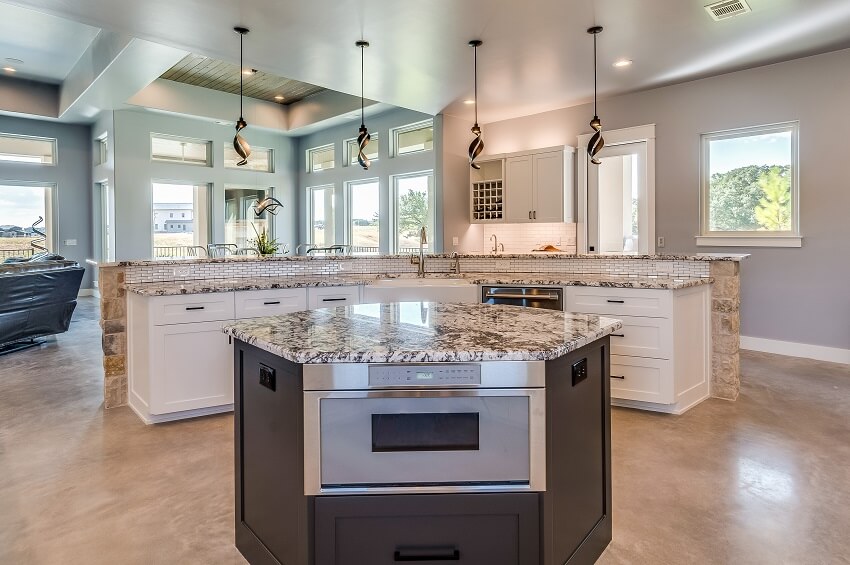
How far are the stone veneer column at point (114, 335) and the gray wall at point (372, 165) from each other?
389 centimetres

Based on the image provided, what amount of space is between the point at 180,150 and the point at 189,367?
6.77 meters

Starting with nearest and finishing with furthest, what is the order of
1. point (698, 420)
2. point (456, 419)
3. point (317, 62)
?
point (456, 419)
point (698, 420)
point (317, 62)

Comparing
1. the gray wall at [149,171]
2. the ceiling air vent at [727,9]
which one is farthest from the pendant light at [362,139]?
the gray wall at [149,171]

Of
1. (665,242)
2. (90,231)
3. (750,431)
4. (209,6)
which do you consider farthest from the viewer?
(90,231)

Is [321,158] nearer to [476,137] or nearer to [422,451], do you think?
[476,137]

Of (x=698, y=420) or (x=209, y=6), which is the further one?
(x=209, y=6)

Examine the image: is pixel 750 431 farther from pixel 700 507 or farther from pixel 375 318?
pixel 375 318

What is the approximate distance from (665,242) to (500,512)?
524cm

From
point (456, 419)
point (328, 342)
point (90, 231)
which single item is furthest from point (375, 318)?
point (90, 231)

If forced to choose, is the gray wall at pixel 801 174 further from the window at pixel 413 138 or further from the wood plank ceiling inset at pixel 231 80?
the wood plank ceiling inset at pixel 231 80

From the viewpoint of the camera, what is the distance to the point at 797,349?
201 inches

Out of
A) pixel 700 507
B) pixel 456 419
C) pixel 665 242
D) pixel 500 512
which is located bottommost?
pixel 700 507

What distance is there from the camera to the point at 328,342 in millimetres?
1515

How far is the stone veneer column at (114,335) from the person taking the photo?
140 inches
